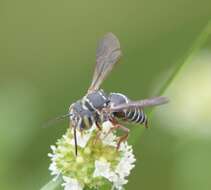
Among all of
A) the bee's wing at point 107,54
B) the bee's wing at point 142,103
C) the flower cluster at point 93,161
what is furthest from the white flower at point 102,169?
the bee's wing at point 107,54

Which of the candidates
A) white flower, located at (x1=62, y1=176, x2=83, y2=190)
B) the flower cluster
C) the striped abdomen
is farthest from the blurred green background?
white flower, located at (x1=62, y1=176, x2=83, y2=190)

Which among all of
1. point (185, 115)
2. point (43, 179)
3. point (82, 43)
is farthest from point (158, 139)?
point (82, 43)

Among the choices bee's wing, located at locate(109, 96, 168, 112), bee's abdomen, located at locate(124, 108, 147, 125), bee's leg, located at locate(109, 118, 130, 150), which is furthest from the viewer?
bee's abdomen, located at locate(124, 108, 147, 125)

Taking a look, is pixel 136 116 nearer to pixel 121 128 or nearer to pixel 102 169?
pixel 121 128

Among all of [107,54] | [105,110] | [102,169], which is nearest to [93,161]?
[102,169]

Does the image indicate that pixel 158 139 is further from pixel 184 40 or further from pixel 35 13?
pixel 35 13

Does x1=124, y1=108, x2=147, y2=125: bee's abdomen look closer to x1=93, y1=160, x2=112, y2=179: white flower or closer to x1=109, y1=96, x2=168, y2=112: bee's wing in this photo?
x1=109, y1=96, x2=168, y2=112: bee's wing
